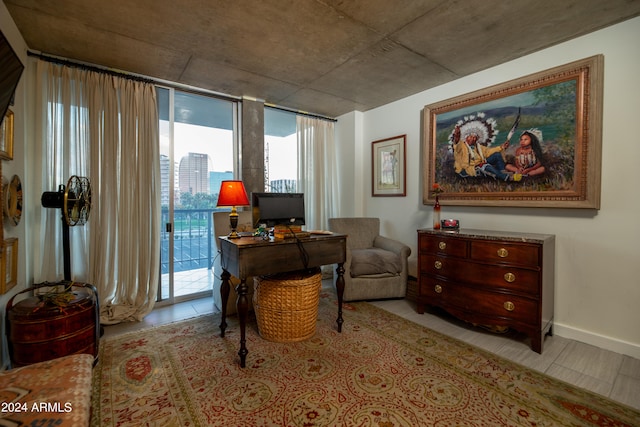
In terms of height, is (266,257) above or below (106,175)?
below

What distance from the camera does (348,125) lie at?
435 cm

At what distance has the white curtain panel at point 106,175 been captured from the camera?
8.29 ft

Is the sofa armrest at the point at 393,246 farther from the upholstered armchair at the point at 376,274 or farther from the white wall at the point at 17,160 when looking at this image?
the white wall at the point at 17,160

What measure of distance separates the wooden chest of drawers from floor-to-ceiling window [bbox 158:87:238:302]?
2.64 metres

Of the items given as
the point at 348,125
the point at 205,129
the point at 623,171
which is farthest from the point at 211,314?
the point at 623,171

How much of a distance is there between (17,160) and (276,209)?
1.94 meters

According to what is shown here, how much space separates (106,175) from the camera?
276cm

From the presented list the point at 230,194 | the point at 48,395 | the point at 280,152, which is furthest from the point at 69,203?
the point at 280,152

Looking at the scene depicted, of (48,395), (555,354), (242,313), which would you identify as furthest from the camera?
(555,354)

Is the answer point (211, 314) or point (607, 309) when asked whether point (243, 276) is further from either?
point (607, 309)

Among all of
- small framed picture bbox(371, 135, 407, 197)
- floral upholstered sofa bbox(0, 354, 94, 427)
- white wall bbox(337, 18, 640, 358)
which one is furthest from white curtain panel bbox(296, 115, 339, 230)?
floral upholstered sofa bbox(0, 354, 94, 427)

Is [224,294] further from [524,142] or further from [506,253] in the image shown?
[524,142]

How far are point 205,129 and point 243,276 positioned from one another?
239 centimetres

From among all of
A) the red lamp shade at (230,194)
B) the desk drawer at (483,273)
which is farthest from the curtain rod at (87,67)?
the desk drawer at (483,273)
